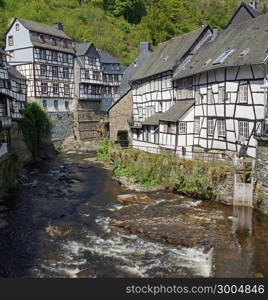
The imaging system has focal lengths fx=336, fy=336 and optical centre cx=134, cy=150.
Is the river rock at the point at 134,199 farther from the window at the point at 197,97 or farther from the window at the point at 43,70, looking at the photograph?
the window at the point at 43,70

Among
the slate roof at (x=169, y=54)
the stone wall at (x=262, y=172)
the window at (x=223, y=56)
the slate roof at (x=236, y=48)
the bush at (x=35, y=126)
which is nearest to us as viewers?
the stone wall at (x=262, y=172)

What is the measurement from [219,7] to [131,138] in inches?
2556

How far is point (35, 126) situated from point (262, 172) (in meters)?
26.0

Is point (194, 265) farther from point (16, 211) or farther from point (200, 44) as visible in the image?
point (200, 44)

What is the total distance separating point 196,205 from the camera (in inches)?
799

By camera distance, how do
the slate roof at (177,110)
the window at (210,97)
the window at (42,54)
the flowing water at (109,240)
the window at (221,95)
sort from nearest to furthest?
the flowing water at (109,240), the window at (221,95), the window at (210,97), the slate roof at (177,110), the window at (42,54)

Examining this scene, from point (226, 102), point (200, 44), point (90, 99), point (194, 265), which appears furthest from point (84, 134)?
point (194, 265)

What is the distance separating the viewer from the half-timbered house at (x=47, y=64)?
1676 inches

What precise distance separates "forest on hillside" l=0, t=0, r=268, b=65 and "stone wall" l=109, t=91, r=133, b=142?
2356cm

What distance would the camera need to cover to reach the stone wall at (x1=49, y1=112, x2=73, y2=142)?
44000mm

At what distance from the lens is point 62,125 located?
45.2m

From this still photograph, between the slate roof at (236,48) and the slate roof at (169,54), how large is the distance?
3.96 ft

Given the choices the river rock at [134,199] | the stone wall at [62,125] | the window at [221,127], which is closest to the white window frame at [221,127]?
the window at [221,127]

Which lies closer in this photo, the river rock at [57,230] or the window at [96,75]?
the river rock at [57,230]
